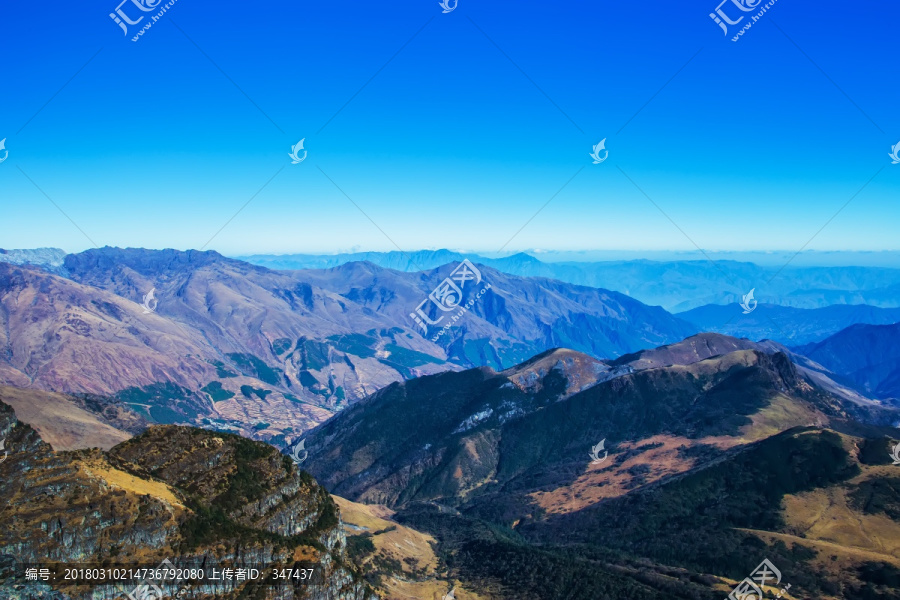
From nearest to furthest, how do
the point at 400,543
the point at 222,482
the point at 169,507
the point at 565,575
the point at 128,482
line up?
the point at 169,507 → the point at 128,482 → the point at 222,482 → the point at 565,575 → the point at 400,543

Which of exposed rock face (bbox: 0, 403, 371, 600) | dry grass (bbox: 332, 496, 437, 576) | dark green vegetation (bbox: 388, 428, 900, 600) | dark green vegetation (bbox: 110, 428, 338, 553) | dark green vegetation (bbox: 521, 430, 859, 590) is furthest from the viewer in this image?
dry grass (bbox: 332, 496, 437, 576)

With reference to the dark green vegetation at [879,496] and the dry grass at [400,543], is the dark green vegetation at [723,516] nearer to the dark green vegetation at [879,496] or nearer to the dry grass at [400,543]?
the dark green vegetation at [879,496]

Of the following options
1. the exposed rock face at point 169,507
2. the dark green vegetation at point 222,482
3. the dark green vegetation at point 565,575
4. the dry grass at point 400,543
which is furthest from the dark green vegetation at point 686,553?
the dark green vegetation at point 222,482

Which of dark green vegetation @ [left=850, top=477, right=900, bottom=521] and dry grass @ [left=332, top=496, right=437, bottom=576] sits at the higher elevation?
dark green vegetation @ [left=850, top=477, right=900, bottom=521]

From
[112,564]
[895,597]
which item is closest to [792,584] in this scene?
[895,597]

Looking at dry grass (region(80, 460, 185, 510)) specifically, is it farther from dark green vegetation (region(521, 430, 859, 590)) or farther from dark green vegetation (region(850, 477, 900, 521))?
dark green vegetation (region(850, 477, 900, 521))

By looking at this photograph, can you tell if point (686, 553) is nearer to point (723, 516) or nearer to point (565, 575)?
point (723, 516)

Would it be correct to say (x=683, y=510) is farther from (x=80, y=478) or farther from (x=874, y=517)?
(x=80, y=478)

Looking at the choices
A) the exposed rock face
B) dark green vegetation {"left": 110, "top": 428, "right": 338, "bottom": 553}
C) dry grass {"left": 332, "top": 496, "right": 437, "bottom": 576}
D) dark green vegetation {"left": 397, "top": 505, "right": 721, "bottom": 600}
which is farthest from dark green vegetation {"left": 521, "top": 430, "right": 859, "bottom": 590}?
dark green vegetation {"left": 110, "top": 428, "right": 338, "bottom": 553}

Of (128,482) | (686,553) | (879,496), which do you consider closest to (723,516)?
(686,553)
